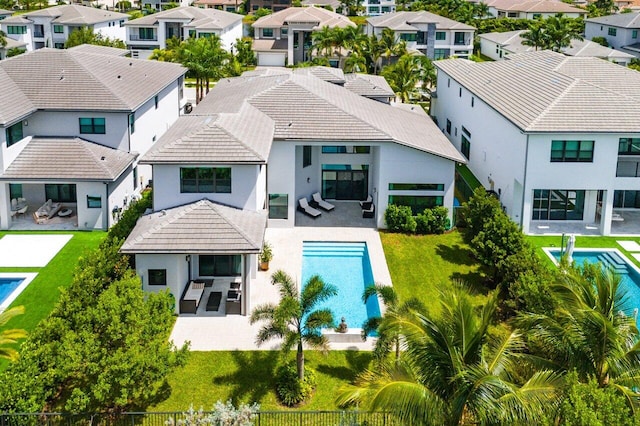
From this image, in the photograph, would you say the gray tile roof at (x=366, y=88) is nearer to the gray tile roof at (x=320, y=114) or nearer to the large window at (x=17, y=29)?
the gray tile roof at (x=320, y=114)

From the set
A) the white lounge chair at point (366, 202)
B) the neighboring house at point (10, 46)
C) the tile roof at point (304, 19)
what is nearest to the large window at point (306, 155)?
the white lounge chair at point (366, 202)

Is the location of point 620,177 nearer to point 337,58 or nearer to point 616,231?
point 616,231

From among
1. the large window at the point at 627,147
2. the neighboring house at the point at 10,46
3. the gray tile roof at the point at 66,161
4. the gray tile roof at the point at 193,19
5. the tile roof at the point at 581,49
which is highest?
the gray tile roof at the point at 193,19

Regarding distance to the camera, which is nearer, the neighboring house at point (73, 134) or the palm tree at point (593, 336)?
the palm tree at point (593, 336)

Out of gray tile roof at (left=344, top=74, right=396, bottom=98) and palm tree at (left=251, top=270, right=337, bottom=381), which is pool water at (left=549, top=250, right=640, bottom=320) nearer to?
palm tree at (left=251, top=270, right=337, bottom=381)

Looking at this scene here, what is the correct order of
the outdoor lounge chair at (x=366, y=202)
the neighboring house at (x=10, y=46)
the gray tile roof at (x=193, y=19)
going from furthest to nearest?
1. the gray tile roof at (x=193, y=19)
2. the neighboring house at (x=10, y=46)
3. the outdoor lounge chair at (x=366, y=202)
